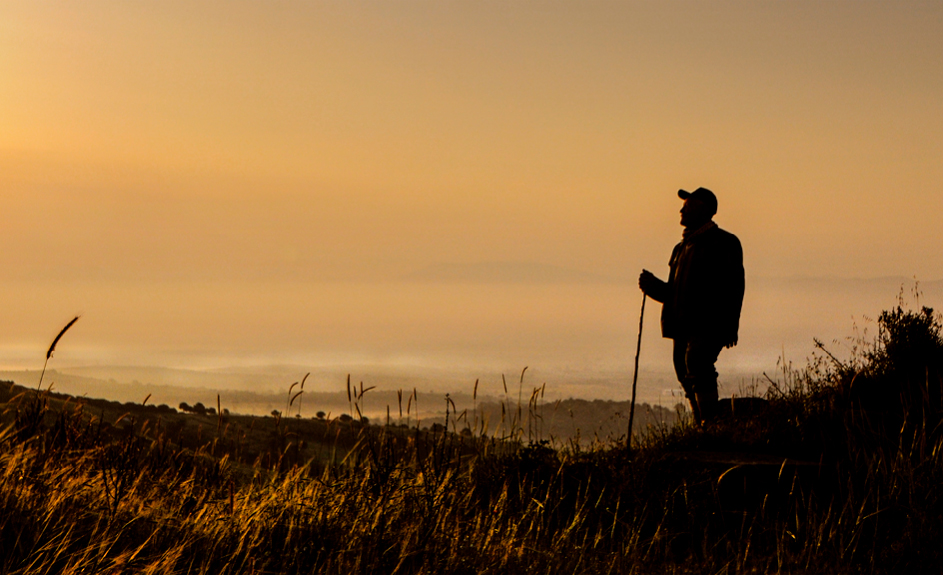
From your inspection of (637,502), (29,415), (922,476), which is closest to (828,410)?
(922,476)

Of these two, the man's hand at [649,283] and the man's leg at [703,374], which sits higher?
the man's hand at [649,283]

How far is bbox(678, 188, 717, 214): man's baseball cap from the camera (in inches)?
311

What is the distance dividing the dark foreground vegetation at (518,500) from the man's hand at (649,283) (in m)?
1.34

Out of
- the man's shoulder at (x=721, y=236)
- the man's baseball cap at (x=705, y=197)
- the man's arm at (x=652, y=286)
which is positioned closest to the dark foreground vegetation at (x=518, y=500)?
the man's arm at (x=652, y=286)

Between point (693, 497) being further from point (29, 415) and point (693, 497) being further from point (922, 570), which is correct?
point (29, 415)

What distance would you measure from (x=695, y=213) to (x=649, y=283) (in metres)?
0.77

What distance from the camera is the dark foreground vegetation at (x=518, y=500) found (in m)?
4.38

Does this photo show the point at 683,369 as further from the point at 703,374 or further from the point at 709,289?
the point at 709,289

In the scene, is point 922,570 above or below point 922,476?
below

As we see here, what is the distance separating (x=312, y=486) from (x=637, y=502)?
2.37 meters

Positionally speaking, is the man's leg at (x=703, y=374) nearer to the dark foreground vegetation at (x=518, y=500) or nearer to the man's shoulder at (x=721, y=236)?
the dark foreground vegetation at (x=518, y=500)

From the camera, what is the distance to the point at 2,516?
4.34 m

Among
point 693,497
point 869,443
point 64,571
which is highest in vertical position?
point 869,443

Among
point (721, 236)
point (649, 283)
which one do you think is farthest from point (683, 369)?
point (721, 236)
